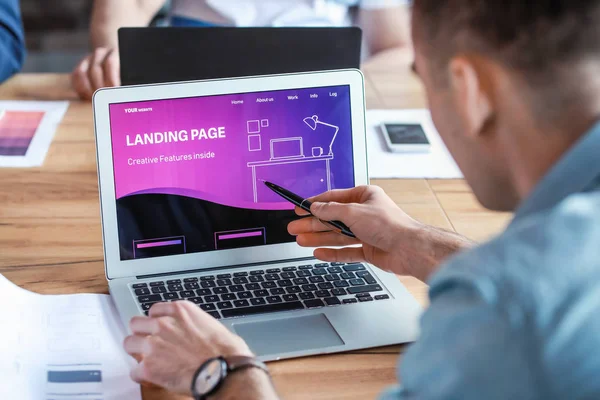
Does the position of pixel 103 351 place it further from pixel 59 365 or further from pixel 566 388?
pixel 566 388

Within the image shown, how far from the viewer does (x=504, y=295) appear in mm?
543

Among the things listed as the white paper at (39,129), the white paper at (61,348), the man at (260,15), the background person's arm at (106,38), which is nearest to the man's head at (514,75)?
the white paper at (61,348)

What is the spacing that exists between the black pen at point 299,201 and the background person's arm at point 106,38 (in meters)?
0.65

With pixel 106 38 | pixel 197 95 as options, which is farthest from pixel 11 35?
pixel 197 95

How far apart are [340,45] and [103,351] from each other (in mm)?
730

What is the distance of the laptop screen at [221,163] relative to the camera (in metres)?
1.10

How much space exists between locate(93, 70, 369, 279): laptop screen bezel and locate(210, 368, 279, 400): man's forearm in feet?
1.02

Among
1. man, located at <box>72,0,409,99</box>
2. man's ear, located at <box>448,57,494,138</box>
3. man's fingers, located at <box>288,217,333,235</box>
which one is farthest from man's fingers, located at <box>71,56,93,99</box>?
man's ear, located at <box>448,57,494,138</box>

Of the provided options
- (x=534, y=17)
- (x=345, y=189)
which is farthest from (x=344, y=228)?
(x=534, y=17)

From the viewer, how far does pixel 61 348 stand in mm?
937

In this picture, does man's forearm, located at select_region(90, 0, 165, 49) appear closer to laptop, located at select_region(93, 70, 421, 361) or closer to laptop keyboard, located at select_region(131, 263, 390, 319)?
laptop, located at select_region(93, 70, 421, 361)

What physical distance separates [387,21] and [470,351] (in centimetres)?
171

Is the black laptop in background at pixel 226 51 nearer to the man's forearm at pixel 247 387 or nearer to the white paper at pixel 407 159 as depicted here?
the white paper at pixel 407 159

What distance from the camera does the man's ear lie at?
69 cm
